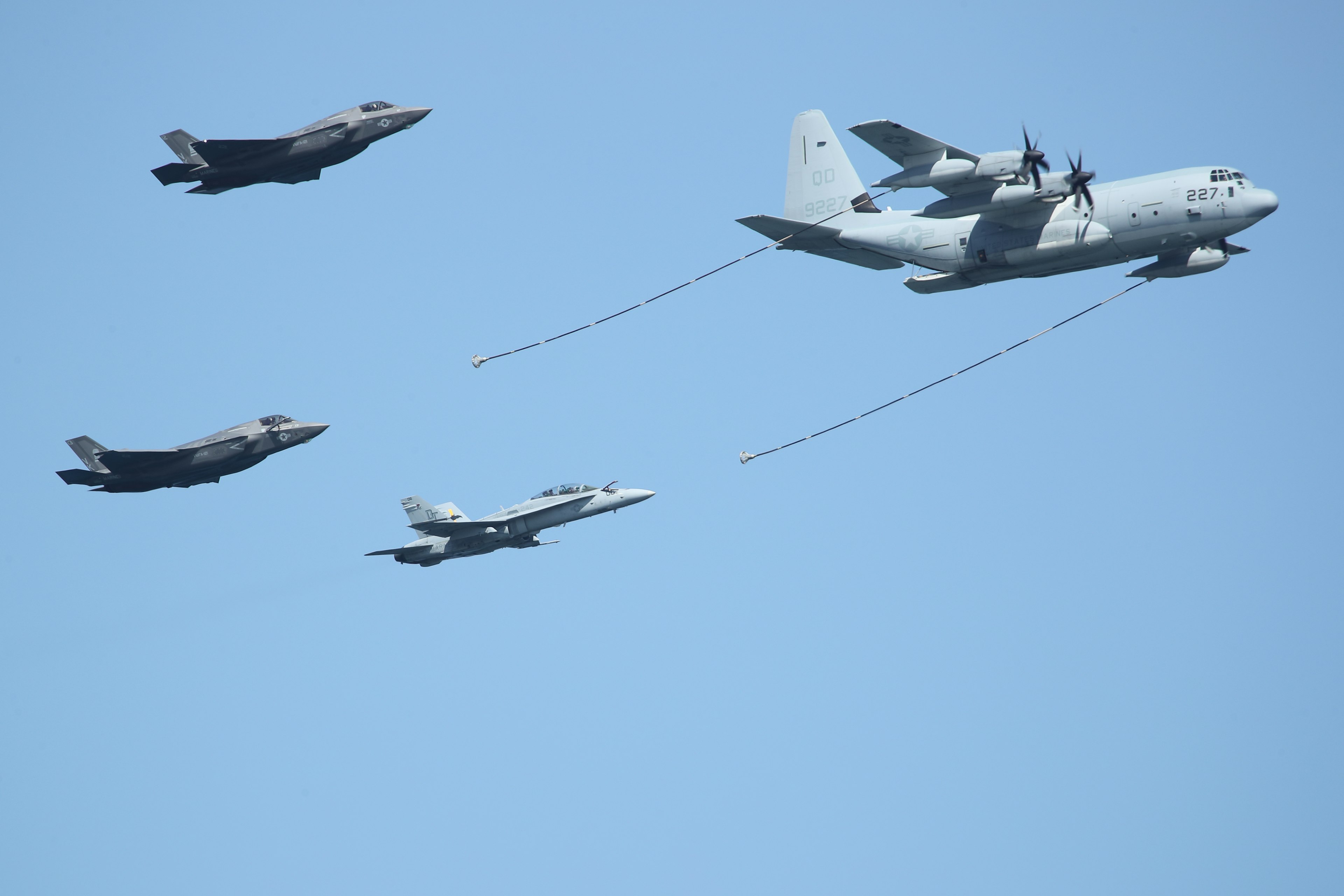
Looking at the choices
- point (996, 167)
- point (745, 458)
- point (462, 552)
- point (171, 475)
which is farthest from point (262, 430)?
point (996, 167)

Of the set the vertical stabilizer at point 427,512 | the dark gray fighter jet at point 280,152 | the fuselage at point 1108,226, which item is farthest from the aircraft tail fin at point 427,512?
the fuselage at point 1108,226

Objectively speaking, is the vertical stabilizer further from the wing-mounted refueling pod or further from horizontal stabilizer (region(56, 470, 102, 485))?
the wing-mounted refueling pod

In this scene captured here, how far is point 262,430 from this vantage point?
204ft

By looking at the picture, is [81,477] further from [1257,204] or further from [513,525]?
[1257,204]

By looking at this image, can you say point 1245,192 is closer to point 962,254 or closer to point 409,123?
point 962,254

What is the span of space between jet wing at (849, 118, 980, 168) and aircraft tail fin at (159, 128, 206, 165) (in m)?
26.4

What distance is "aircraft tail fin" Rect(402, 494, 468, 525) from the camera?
227 feet

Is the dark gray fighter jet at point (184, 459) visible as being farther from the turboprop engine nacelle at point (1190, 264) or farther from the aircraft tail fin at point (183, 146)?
the turboprop engine nacelle at point (1190, 264)

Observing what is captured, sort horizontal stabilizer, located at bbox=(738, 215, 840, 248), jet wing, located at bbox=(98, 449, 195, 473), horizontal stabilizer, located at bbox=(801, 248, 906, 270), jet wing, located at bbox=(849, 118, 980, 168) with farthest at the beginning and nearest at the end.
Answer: jet wing, located at bbox=(98, 449, 195, 473) → horizontal stabilizer, located at bbox=(801, 248, 906, 270) → horizontal stabilizer, located at bbox=(738, 215, 840, 248) → jet wing, located at bbox=(849, 118, 980, 168)

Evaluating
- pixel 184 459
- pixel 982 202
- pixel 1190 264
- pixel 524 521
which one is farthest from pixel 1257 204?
pixel 184 459

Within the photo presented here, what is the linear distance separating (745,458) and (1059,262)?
45.1 ft

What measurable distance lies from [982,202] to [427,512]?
3288 cm

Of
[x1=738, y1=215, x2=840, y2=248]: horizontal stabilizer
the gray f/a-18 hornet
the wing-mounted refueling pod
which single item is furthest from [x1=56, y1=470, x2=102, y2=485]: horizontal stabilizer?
the wing-mounted refueling pod

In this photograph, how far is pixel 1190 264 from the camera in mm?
51438
